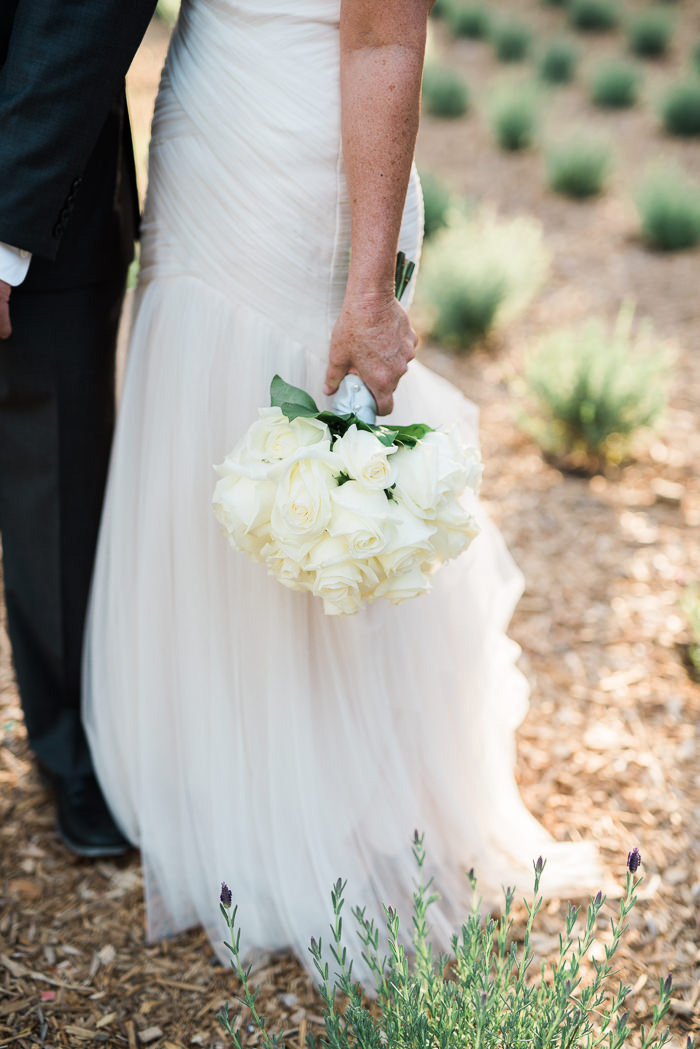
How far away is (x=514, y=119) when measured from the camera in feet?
21.8

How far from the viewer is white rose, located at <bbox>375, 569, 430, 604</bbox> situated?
1050mm

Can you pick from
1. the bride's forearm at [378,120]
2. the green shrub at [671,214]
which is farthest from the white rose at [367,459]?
the green shrub at [671,214]

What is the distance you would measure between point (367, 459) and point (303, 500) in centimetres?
9

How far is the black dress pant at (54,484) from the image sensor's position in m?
1.37

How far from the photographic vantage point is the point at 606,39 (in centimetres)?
1050

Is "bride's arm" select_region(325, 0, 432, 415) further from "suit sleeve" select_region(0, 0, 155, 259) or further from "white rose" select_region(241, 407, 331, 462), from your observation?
"suit sleeve" select_region(0, 0, 155, 259)

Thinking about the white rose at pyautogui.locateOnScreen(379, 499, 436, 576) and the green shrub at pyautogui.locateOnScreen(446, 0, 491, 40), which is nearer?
the white rose at pyautogui.locateOnScreen(379, 499, 436, 576)

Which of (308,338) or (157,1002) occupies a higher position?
(308,338)

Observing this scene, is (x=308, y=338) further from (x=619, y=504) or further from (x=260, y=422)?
(x=619, y=504)

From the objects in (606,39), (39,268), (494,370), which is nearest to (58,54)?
(39,268)

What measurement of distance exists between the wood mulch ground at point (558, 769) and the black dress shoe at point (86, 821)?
0.15ft

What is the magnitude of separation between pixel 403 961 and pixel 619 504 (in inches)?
85.6

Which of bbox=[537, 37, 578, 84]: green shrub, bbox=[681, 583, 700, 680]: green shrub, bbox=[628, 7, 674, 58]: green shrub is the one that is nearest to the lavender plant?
bbox=[681, 583, 700, 680]: green shrub

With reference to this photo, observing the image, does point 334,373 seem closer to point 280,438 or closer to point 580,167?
point 280,438
